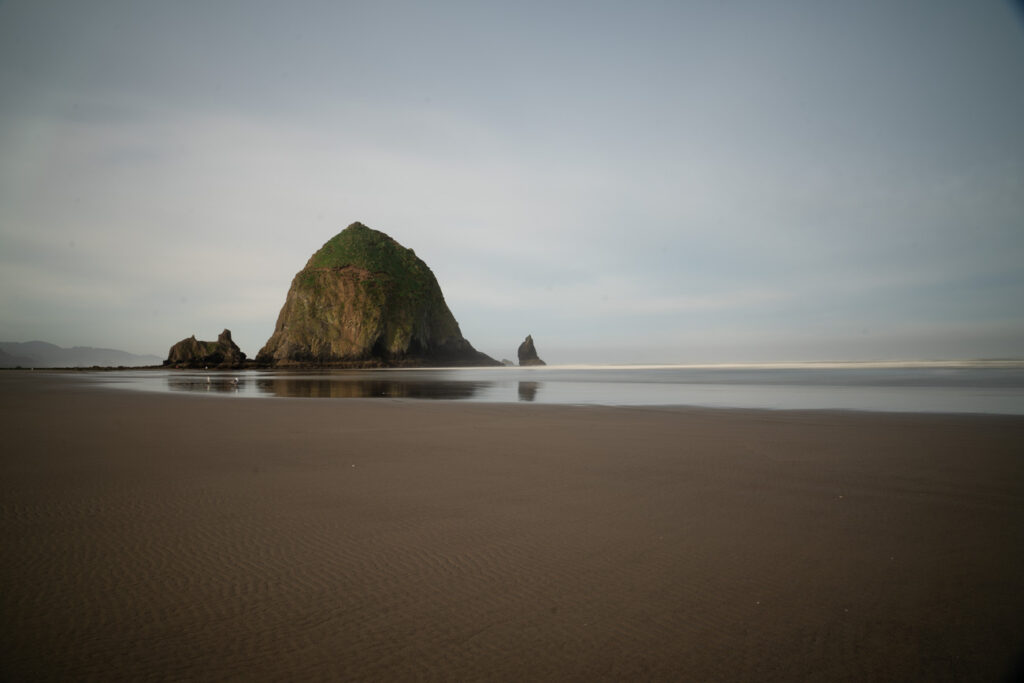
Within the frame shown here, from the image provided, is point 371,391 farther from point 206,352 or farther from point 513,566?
point 206,352

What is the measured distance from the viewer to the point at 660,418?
1301 centimetres

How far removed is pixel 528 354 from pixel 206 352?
77073 mm

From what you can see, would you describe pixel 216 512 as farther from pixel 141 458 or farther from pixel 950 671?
pixel 950 671

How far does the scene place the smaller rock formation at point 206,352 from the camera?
94.6 m

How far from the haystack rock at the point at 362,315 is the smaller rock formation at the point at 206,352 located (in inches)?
267

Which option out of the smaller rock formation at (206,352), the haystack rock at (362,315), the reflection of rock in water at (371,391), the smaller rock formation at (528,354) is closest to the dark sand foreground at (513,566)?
the reflection of rock in water at (371,391)

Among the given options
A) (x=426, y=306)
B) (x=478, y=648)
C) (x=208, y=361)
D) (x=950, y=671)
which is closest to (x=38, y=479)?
(x=478, y=648)

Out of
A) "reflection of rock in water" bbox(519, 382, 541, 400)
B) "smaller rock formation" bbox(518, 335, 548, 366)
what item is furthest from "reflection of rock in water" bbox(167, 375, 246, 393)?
"smaller rock formation" bbox(518, 335, 548, 366)

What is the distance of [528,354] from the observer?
141m

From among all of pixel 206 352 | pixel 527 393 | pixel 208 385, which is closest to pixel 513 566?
A: pixel 527 393

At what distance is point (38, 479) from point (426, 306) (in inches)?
4380

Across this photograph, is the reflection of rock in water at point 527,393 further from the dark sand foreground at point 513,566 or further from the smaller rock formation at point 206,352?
the smaller rock formation at point 206,352

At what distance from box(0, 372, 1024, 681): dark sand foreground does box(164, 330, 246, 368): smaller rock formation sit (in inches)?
3875

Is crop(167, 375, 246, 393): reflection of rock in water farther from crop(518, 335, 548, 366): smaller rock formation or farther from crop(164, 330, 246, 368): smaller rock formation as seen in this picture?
crop(518, 335, 548, 366): smaller rock formation
